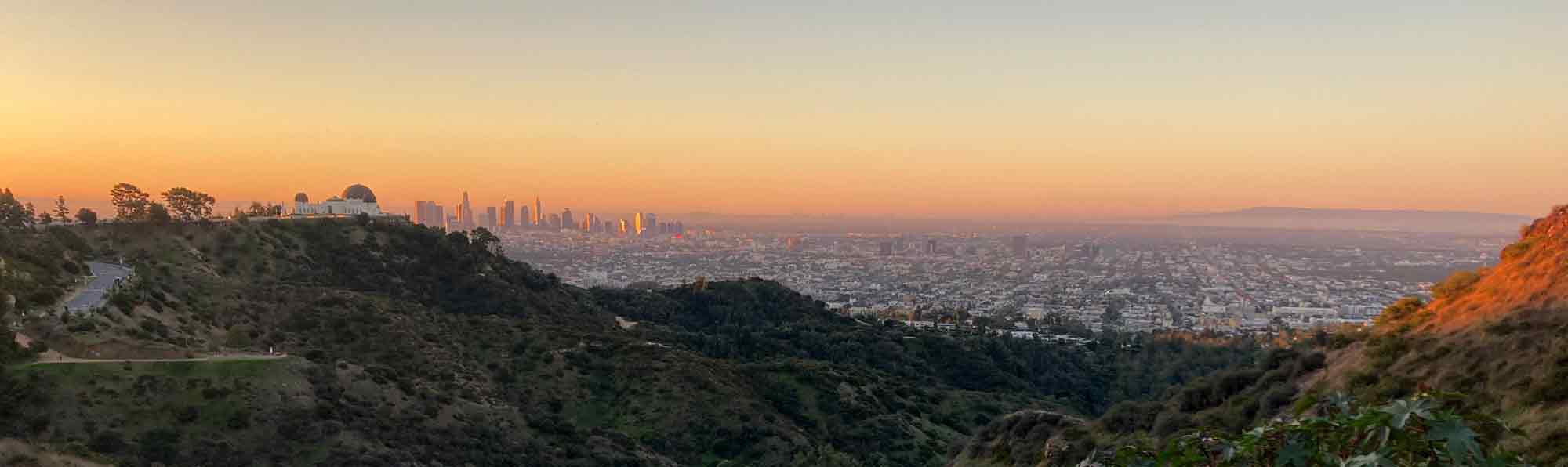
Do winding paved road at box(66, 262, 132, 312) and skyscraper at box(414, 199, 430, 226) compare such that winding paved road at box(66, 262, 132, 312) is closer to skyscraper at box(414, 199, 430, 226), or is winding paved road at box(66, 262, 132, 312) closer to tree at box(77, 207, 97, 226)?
tree at box(77, 207, 97, 226)

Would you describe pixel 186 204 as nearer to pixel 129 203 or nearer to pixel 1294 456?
pixel 129 203

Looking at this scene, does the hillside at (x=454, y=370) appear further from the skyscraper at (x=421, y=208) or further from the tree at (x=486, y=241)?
the skyscraper at (x=421, y=208)

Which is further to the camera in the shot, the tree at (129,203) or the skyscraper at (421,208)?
the skyscraper at (421,208)

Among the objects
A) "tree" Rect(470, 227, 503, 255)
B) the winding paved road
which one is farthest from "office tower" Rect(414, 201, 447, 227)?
the winding paved road

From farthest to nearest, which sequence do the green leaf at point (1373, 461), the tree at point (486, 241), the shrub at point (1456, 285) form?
the tree at point (486, 241) < the shrub at point (1456, 285) < the green leaf at point (1373, 461)

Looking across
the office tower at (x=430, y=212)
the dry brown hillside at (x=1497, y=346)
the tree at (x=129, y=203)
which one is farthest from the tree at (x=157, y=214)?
the office tower at (x=430, y=212)
